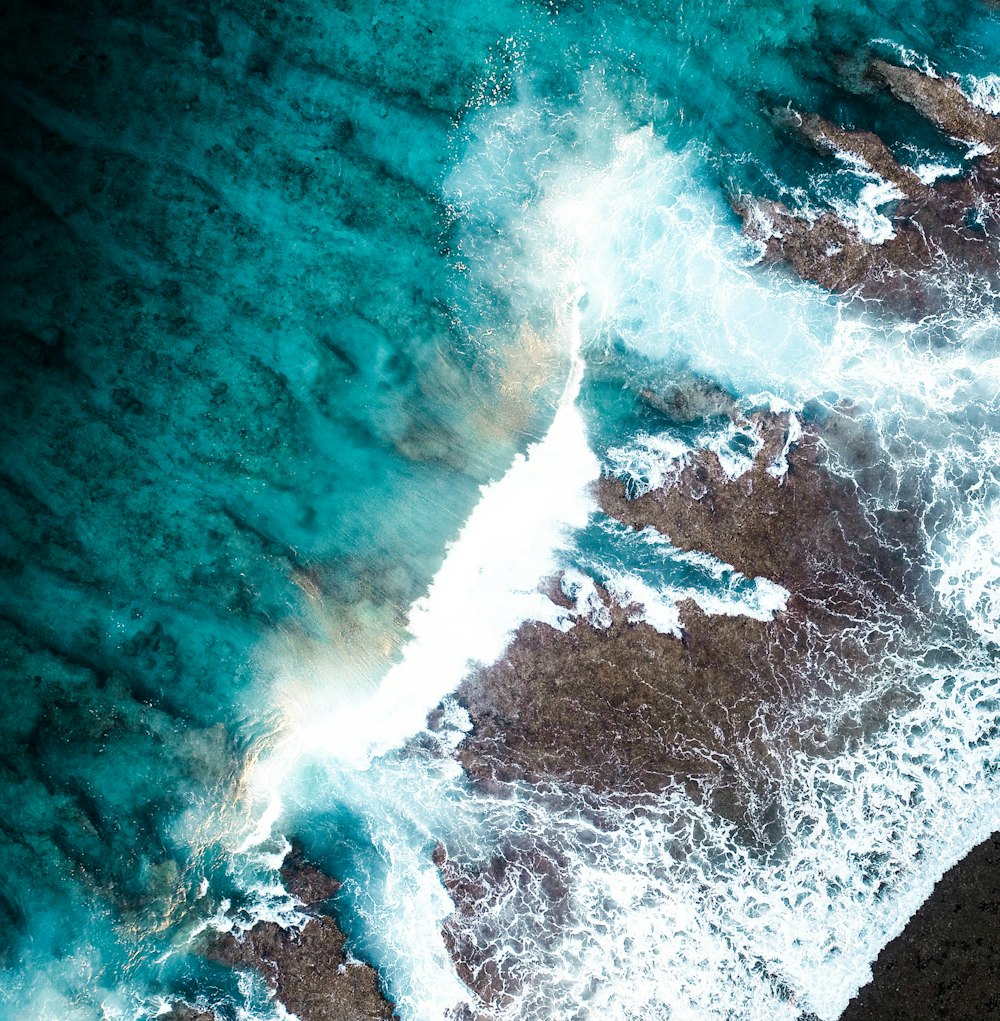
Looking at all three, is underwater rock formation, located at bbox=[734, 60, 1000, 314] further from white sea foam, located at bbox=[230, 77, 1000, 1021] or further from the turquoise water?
white sea foam, located at bbox=[230, 77, 1000, 1021]

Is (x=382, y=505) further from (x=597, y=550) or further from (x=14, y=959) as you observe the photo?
(x=14, y=959)

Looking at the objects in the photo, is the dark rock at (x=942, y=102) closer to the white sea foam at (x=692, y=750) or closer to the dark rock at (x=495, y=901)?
the white sea foam at (x=692, y=750)

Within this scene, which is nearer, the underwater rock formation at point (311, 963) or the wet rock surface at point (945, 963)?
the wet rock surface at point (945, 963)

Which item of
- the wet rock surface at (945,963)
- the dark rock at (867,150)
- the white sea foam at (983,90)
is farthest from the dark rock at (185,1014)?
the white sea foam at (983,90)

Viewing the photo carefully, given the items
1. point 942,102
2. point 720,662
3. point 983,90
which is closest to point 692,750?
point 720,662

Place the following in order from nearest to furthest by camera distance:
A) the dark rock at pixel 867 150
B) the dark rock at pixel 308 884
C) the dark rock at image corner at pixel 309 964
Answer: the dark rock at image corner at pixel 309 964
the dark rock at pixel 308 884
the dark rock at pixel 867 150

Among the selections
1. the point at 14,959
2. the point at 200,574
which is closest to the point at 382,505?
the point at 200,574
